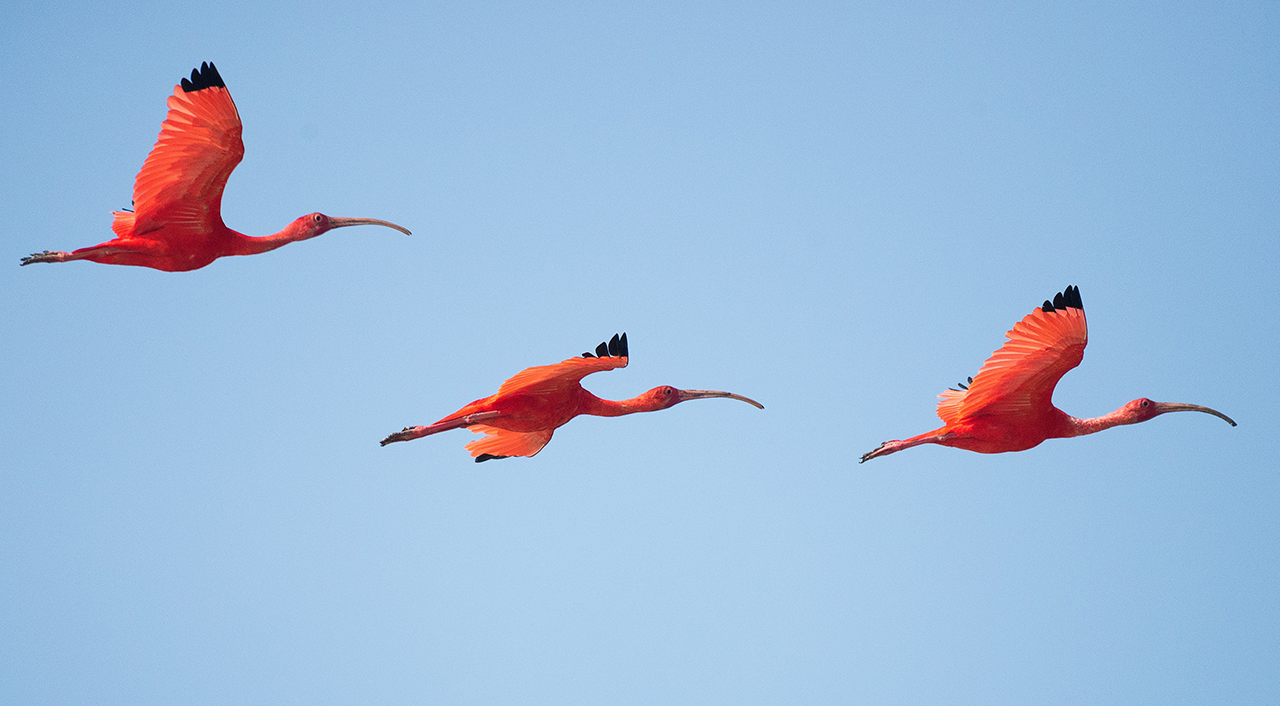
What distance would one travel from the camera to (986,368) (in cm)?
2430

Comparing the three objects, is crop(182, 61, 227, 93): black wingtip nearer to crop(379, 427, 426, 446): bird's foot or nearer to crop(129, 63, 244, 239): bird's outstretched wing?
crop(129, 63, 244, 239): bird's outstretched wing

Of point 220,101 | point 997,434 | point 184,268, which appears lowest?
point 997,434

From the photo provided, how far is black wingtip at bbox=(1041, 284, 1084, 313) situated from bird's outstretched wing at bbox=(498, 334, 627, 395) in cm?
572

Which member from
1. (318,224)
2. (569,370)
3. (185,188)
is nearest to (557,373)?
(569,370)

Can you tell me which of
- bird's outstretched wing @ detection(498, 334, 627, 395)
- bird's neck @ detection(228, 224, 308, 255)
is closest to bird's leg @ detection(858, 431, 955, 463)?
bird's outstretched wing @ detection(498, 334, 627, 395)

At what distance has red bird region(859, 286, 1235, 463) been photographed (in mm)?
23609

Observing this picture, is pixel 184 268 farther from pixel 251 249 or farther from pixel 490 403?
pixel 490 403

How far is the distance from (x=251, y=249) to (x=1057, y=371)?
1171 cm

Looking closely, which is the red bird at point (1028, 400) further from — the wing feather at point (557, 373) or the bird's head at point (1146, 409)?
the wing feather at point (557, 373)

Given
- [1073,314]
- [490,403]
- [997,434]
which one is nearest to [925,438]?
[997,434]

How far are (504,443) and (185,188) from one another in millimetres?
6150

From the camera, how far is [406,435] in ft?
79.7

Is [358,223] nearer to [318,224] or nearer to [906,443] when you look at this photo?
[318,224]

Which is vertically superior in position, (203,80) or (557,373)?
(203,80)
